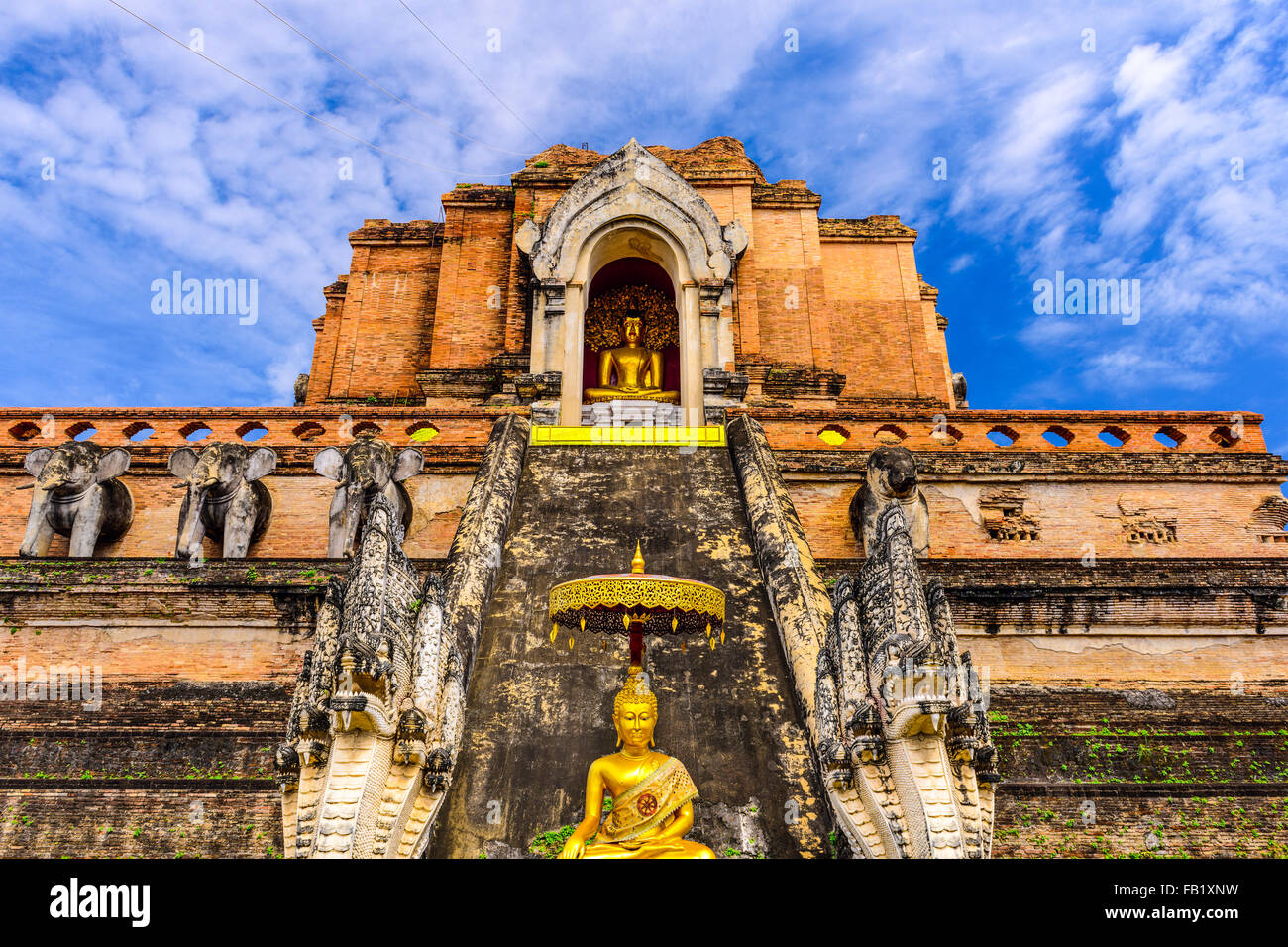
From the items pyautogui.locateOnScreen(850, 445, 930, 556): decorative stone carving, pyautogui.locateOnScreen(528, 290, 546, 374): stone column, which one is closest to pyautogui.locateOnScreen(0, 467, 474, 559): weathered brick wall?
pyautogui.locateOnScreen(528, 290, 546, 374): stone column

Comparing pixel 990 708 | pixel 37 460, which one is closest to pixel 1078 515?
pixel 990 708

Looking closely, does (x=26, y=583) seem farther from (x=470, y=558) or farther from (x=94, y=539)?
(x=470, y=558)

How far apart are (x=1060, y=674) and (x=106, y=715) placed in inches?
339

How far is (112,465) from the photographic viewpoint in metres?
11.4

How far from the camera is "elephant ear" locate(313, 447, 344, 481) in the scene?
36.3 ft

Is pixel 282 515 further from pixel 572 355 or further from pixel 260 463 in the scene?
pixel 572 355

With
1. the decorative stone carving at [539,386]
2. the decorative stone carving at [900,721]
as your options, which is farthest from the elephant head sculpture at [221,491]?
the decorative stone carving at [900,721]

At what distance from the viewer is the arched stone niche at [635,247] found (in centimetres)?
1487

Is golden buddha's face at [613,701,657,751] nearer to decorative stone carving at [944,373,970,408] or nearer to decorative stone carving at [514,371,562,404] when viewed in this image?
decorative stone carving at [514,371,562,404]

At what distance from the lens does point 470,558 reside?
7.96 meters

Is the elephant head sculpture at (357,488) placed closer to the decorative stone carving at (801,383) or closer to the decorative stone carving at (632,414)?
the decorative stone carving at (632,414)

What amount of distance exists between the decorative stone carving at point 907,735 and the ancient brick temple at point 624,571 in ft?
0.06

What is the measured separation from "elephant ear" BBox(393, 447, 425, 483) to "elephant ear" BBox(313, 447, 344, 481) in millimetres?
655
